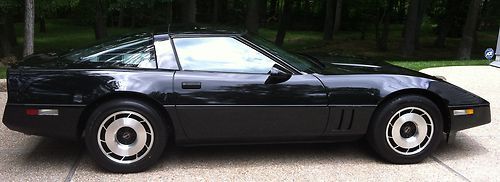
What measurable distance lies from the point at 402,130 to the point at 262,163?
122cm

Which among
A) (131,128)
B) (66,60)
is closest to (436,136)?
(131,128)

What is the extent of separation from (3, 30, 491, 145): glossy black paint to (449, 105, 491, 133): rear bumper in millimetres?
14

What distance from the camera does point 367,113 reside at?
4.10 m

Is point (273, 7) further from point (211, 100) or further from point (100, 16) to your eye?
point (211, 100)

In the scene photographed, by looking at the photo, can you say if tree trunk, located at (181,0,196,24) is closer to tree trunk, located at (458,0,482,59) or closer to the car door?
tree trunk, located at (458,0,482,59)

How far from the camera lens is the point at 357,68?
4.45m

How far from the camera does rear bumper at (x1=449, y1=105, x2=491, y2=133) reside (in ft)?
13.9

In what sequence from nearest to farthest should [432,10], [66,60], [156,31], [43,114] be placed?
[43,114] → [66,60] → [156,31] → [432,10]

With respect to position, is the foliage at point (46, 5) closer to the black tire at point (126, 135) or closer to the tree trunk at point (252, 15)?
the tree trunk at point (252, 15)

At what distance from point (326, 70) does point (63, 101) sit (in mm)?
2170

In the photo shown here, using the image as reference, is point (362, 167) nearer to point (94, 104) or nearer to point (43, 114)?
point (94, 104)

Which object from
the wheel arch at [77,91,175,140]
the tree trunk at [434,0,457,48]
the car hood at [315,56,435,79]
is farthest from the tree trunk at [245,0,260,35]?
the wheel arch at [77,91,175,140]

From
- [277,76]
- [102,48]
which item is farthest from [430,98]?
[102,48]

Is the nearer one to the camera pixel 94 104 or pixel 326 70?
pixel 94 104
